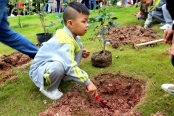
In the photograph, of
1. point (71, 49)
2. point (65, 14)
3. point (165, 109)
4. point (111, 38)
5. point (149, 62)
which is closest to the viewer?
point (165, 109)

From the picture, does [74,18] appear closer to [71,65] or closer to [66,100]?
[71,65]

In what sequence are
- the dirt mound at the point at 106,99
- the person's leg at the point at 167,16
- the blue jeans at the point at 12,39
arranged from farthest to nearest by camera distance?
the person's leg at the point at 167,16 < the blue jeans at the point at 12,39 < the dirt mound at the point at 106,99

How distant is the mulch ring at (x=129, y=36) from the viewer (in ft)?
14.9

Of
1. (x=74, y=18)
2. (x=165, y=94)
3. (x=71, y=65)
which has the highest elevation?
(x=74, y=18)

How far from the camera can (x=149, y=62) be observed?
3.53 meters

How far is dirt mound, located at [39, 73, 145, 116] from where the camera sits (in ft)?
7.83

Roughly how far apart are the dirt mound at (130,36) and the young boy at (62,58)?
1739mm

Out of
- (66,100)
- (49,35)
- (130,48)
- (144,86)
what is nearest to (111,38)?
(130,48)

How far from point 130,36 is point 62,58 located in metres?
2.58

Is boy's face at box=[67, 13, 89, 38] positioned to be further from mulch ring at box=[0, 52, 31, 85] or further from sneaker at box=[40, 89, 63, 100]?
mulch ring at box=[0, 52, 31, 85]

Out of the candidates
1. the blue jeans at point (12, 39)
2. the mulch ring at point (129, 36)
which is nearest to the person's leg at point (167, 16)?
the mulch ring at point (129, 36)

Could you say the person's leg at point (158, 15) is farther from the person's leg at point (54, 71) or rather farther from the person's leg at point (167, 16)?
the person's leg at point (54, 71)

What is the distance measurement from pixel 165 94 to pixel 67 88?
3.65 ft

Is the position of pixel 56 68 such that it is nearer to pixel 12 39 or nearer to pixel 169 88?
pixel 12 39
